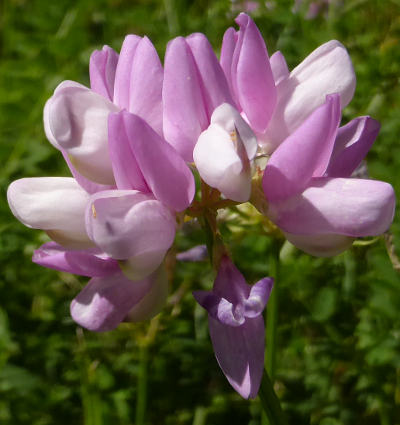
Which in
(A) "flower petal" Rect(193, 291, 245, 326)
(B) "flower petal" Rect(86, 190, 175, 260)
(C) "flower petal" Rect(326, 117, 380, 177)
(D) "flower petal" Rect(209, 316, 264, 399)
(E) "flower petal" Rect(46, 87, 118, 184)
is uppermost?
(E) "flower petal" Rect(46, 87, 118, 184)

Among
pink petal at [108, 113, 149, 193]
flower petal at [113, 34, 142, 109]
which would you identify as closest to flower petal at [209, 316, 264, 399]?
pink petal at [108, 113, 149, 193]

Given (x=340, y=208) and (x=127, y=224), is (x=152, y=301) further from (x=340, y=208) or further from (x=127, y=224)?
(x=340, y=208)

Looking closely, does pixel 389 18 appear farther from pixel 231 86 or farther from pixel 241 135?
pixel 241 135

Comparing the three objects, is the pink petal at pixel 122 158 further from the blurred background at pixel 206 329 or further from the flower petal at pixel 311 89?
the blurred background at pixel 206 329

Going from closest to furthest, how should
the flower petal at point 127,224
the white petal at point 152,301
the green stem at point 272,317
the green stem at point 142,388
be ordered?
the flower petal at point 127,224, the white petal at point 152,301, the green stem at point 272,317, the green stem at point 142,388

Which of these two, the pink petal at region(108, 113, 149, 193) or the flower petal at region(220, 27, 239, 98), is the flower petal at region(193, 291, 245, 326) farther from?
the flower petal at region(220, 27, 239, 98)

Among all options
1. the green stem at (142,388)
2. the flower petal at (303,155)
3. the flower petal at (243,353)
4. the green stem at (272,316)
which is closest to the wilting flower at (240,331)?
the flower petal at (243,353)

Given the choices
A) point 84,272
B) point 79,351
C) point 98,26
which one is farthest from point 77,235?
point 98,26
